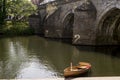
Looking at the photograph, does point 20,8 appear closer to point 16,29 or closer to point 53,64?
point 16,29

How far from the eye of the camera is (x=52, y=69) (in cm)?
1642

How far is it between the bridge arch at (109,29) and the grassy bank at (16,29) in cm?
1743

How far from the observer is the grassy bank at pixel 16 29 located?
40.7 meters

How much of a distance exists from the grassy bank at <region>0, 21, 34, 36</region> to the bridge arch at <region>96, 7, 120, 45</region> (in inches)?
686

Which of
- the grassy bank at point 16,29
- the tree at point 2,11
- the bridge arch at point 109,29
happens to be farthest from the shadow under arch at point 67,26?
the tree at point 2,11

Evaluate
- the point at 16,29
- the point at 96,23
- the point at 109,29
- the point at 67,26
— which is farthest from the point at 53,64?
the point at 16,29

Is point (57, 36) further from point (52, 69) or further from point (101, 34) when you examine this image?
point (52, 69)

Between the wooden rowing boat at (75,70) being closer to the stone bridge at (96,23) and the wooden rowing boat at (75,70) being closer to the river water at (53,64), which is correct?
the river water at (53,64)

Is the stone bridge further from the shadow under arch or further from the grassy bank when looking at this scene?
the grassy bank

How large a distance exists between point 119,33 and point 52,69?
14.5 m

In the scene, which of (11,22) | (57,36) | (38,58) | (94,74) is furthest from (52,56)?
(11,22)

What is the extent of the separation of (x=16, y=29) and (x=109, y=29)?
18.4 metres

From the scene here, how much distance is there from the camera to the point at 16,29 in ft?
136

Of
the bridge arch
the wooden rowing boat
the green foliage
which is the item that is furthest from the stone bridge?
the green foliage
